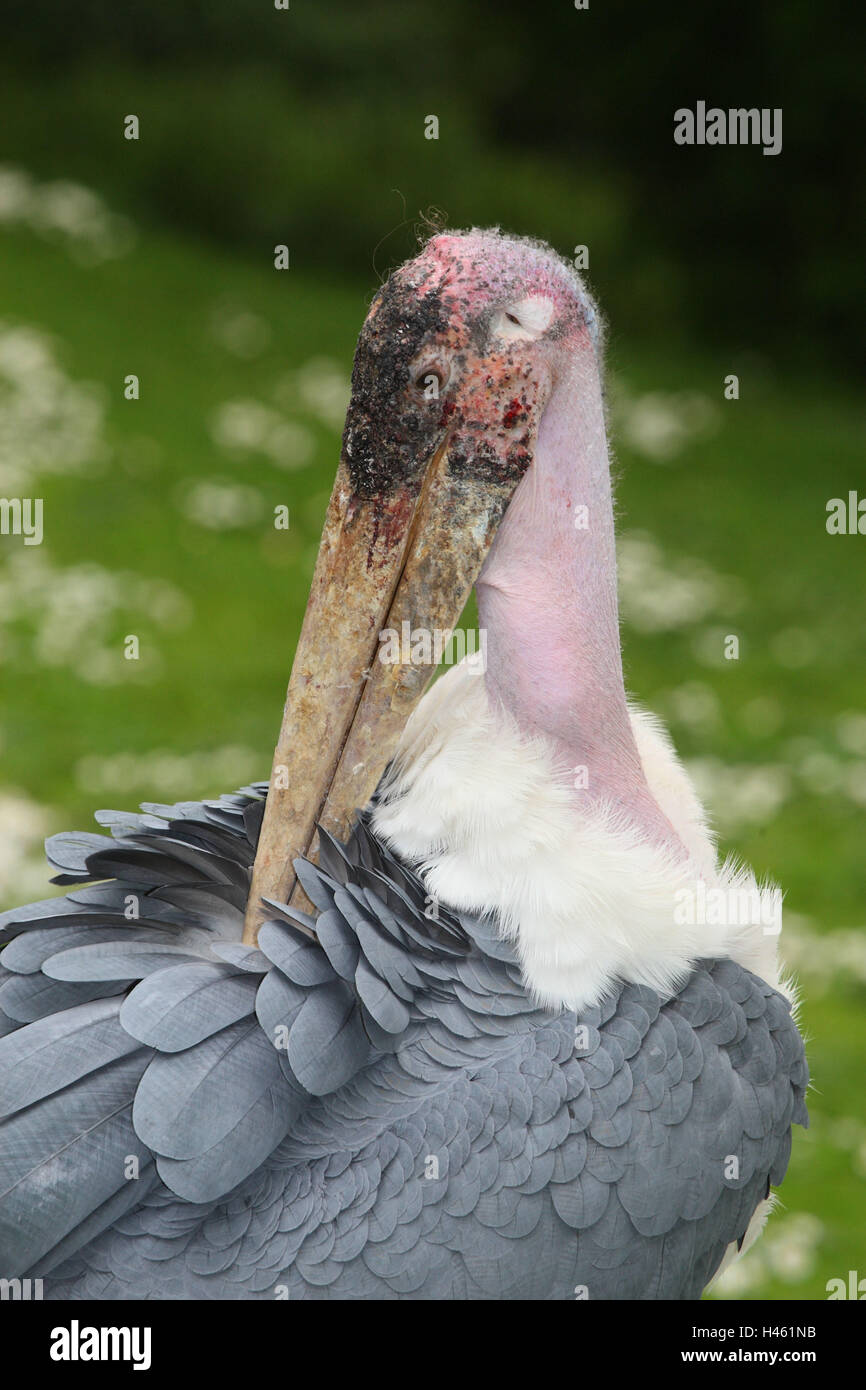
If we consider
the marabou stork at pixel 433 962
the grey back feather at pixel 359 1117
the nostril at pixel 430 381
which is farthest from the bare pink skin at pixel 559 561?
the grey back feather at pixel 359 1117

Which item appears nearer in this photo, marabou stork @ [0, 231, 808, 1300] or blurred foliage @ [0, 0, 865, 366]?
marabou stork @ [0, 231, 808, 1300]

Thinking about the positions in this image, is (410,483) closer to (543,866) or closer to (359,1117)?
(543,866)

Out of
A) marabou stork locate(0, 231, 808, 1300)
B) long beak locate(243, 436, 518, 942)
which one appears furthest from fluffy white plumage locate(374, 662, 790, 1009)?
long beak locate(243, 436, 518, 942)

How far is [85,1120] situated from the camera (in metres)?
2.79

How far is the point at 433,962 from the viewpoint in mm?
2977

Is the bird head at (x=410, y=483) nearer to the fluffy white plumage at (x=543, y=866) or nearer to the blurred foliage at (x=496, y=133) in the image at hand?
the fluffy white plumage at (x=543, y=866)

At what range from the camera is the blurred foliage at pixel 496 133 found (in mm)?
12094

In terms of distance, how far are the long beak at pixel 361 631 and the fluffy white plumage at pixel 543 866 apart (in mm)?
136

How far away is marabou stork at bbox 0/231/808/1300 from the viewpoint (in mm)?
2758

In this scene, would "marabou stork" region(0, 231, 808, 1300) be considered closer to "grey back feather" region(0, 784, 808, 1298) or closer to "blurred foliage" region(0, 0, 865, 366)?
"grey back feather" region(0, 784, 808, 1298)

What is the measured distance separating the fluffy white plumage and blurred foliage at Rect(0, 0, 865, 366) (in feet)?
30.8

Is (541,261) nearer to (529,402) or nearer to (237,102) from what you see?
(529,402)

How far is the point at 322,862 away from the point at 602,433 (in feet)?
3.35

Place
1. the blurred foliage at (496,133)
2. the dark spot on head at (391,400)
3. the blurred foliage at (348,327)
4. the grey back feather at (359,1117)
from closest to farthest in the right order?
the grey back feather at (359,1117)
the dark spot on head at (391,400)
the blurred foliage at (348,327)
the blurred foliage at (496,133)
